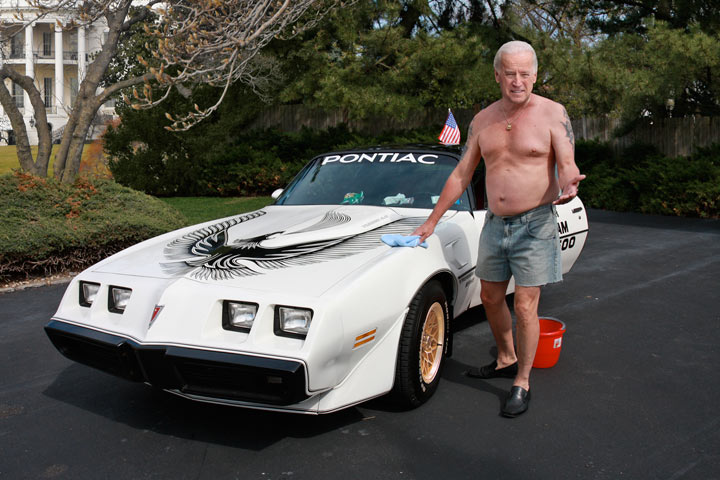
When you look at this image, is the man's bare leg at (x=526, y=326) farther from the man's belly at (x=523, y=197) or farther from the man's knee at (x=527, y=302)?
the man's belly at (x=523, y=197)

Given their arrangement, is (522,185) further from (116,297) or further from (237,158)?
(237,158)

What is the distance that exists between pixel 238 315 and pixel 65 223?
205 inches

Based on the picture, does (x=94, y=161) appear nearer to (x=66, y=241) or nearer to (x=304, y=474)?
(x=66, y=241)

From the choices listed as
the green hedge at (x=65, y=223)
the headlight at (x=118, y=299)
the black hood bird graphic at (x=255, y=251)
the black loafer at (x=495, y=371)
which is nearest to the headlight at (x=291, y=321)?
the black hood bird graphic at (x=255, y=251)

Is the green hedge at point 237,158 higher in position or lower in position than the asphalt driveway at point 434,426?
higher

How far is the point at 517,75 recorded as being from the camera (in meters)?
3.47

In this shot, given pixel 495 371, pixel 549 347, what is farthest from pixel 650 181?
pixel 495 371

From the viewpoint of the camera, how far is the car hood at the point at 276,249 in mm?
3281

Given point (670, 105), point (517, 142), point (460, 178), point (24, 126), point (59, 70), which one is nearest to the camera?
point (517, 142)

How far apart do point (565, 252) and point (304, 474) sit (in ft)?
10.5

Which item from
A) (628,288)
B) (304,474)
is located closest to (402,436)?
(304,474)

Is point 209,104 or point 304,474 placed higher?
point 209,104

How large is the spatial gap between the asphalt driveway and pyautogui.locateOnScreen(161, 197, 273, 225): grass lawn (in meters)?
7.48

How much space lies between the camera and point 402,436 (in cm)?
336
